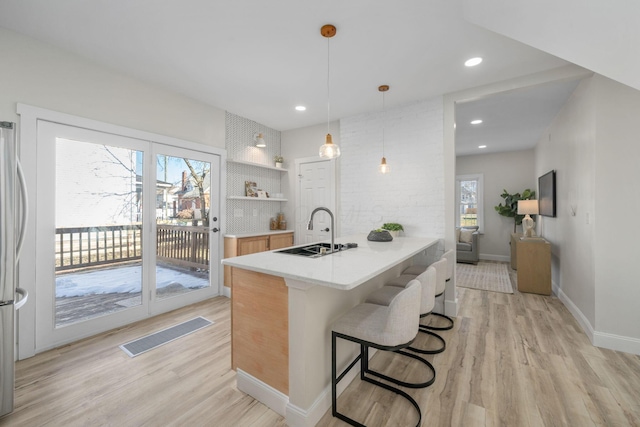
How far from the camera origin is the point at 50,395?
1.85 metres

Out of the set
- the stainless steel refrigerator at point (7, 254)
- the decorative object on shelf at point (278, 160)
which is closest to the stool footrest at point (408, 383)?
the stainless steel refrigerator at point (7, 254)

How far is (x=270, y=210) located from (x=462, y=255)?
459 cm

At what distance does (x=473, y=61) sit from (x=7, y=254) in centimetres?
390

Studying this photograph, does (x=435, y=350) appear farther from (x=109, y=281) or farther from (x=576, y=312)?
(x=109, y=281)

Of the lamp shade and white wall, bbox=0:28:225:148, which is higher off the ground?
white wall, bbox=0:28:225:148

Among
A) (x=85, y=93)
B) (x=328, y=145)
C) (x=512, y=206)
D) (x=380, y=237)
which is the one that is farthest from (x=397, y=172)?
(x=512, y=206)

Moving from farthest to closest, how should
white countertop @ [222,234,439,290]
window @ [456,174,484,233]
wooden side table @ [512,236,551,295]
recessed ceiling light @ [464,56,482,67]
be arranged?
1. window @ [456,174,484,233]
2. wooden side table @ [512,236,551,295]
3. recessed ceiling light @ [464,56,482,67]
4. white countertop @ [222,234,439,290]

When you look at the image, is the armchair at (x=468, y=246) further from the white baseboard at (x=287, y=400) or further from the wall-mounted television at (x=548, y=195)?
the white baseboard at (x=287, y=400)

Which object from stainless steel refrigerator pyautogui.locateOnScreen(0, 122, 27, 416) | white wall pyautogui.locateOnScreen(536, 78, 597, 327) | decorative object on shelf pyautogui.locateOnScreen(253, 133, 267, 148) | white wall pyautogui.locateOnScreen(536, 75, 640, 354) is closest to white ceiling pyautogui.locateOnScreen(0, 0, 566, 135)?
white wall pyautogui.locateOnScreen(536, 75, 640, 354)

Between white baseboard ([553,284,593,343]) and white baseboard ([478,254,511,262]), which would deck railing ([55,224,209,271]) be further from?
white baseboard ([478,254,511,262])

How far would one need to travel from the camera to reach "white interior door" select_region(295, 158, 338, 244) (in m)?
4.46

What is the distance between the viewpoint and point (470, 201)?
7.28 m

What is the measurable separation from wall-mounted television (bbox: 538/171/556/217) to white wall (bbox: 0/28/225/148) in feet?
17.1

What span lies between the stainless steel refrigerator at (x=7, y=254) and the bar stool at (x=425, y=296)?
2303mm
